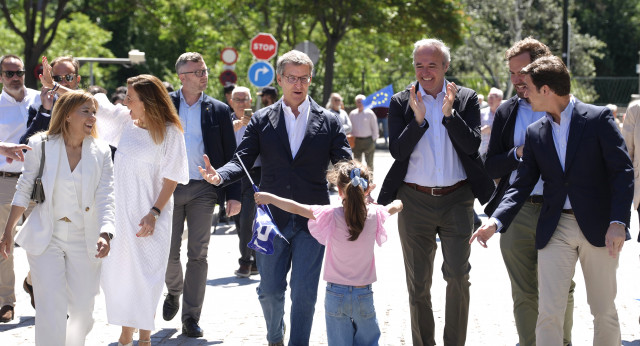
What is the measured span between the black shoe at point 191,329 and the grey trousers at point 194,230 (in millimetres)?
35

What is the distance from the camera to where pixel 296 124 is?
645cm

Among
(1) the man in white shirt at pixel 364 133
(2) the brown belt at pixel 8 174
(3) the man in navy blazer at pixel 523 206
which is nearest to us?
(3) the man in navy blazer at pixel 523 206

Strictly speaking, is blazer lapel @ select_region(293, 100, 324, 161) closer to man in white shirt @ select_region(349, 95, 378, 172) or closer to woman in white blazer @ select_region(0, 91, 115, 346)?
woman in white blazer @ select_region(0, 91, 115, 346)

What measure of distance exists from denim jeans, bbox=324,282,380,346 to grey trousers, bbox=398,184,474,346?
0.87 meters

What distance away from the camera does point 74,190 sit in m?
6.10

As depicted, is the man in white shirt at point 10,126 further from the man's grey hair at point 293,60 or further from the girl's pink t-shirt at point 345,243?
the girl's pink t-shirt at point 345,243

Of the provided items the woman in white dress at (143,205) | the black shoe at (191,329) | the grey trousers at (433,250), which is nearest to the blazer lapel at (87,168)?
the woman in white dress at (143,205)

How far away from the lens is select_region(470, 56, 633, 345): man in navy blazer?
5395mm

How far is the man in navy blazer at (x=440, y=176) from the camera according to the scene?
6297 millimetres

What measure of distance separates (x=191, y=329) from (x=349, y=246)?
214cm

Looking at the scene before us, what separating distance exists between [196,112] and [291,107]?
1361mm

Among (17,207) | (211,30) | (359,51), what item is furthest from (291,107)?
(359,51)

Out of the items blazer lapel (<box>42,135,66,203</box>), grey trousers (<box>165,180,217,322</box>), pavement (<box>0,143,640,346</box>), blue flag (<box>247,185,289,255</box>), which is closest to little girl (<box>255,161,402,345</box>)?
blue flag (<box>247,185,289,255</box>)

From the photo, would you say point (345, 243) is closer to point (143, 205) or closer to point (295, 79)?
point (295, 79)
